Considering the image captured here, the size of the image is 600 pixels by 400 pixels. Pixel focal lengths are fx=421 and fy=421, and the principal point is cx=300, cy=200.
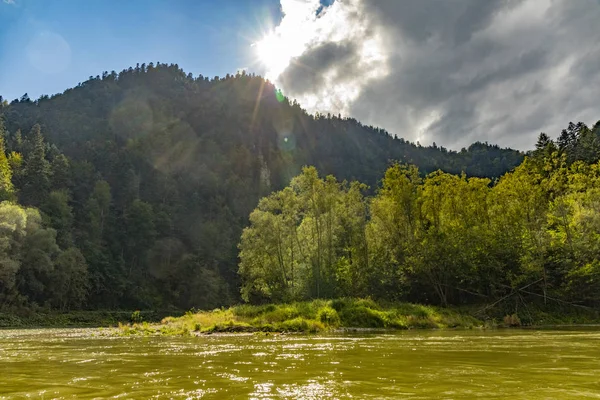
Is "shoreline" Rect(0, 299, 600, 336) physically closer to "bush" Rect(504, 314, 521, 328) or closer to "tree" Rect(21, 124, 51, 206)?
"bush" Rect(504, 314, 521, 328)

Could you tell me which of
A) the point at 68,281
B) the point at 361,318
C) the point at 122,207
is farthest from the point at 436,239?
the point at 122,207

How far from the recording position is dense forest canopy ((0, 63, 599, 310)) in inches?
1829

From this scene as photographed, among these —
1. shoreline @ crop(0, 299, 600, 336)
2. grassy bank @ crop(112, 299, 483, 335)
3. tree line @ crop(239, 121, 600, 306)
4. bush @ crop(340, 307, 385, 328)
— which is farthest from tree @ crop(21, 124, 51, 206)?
bush @ crop(340, 307, 385, 328)

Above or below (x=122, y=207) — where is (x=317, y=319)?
below

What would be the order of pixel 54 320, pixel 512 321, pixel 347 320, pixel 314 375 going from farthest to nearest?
pixel 54 320, pixel 512 321, pixel 347 320, pixel 314 375

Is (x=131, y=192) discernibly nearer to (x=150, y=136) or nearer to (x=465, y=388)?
(x=150, y=136)

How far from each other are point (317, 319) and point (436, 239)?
64.2ft

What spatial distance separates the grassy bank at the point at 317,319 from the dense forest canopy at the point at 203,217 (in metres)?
9.43

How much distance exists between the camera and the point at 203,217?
473 ft

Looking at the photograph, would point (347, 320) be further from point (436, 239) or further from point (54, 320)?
point (54, 320)

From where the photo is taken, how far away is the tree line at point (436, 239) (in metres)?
41.5

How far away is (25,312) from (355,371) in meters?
72.3

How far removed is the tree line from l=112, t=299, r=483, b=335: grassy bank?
8496 millimetres

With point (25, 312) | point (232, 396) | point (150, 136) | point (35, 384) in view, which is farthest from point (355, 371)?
point (150, 136)
